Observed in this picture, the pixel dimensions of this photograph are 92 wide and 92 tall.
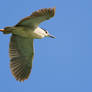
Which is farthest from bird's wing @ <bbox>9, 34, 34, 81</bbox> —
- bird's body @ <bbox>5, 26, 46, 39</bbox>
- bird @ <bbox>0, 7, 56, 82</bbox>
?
bird's body @ <bbox>5, 26, 46, 39</bbox>

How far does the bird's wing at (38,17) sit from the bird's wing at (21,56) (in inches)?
47.4

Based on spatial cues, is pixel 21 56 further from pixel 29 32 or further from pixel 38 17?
pixel 38 17

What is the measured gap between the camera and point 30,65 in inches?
593

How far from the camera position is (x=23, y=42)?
48.1 ft

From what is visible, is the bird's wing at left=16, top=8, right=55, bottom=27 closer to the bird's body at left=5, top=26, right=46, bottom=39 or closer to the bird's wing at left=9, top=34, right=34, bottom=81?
the bird's body at left=5, top=26, right=46, bottom=39

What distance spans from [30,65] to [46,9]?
345 centimetres

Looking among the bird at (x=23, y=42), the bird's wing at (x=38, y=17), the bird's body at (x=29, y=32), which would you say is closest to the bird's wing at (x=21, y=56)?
the bird at (x=23, y=42)

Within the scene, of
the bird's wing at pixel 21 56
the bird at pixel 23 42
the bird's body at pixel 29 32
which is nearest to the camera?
the bird at pixel 23 42

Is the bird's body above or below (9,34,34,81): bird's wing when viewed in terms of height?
above

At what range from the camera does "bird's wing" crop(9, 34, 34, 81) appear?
14.6 metres

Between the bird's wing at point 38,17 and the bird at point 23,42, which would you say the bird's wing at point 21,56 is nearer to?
the bird at point 23,42

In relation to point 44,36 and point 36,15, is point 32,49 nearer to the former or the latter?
point 44,36

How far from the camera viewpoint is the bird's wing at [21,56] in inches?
574

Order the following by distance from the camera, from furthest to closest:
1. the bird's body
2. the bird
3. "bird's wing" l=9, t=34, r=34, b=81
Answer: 1. "bird's wing" l=9, t=34, r=34, b=81
2. the bird's body
3. the bird
